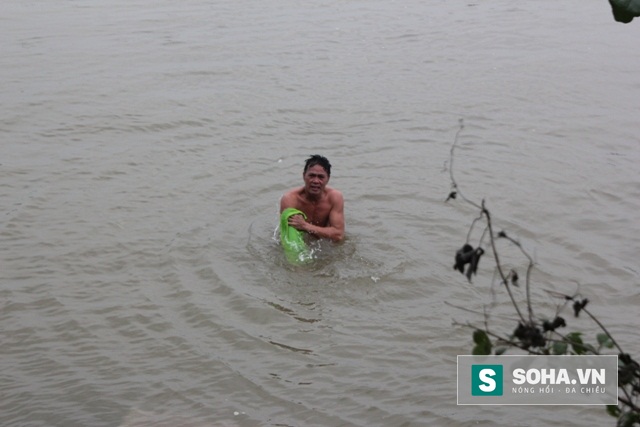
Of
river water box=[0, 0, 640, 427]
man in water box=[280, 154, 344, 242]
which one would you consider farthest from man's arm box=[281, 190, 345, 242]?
river water box=[0, 0, 640, 427]

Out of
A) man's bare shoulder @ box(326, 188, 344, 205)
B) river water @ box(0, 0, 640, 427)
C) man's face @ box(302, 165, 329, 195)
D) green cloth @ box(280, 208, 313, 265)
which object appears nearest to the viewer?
river water @ box(0, 0, 640, 427)

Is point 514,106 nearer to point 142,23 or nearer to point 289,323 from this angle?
point 289,323

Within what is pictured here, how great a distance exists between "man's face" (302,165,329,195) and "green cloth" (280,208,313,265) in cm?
26

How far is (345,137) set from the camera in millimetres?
10938

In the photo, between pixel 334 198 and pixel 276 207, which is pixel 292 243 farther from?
pixel 276 207

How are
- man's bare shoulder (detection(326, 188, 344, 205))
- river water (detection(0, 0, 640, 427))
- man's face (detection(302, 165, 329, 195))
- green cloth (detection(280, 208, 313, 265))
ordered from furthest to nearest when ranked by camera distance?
man's bare shoulder (detection(326, 188, 344, 205)) < man's face (detection(302, 165, 329, 195)) < green cloth (detection(280, 208, 313, 265)) < river water (detection(0, 0, 640, 427))

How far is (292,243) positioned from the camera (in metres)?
7.84

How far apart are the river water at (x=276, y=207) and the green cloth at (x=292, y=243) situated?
15 centimetres

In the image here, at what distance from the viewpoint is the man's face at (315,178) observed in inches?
314

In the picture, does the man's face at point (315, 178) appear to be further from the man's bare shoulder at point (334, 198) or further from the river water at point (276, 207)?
the river water at point (276, 207)

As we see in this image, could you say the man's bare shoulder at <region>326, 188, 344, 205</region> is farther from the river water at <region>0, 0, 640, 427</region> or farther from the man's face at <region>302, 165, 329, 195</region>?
the river water at <region>0, 0, 640, 427</region>

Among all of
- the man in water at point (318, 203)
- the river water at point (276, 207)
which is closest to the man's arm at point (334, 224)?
the man in water at point (318, 203)

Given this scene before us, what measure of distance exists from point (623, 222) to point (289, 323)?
3.66 metres

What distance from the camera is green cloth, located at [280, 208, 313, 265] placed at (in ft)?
25.7
